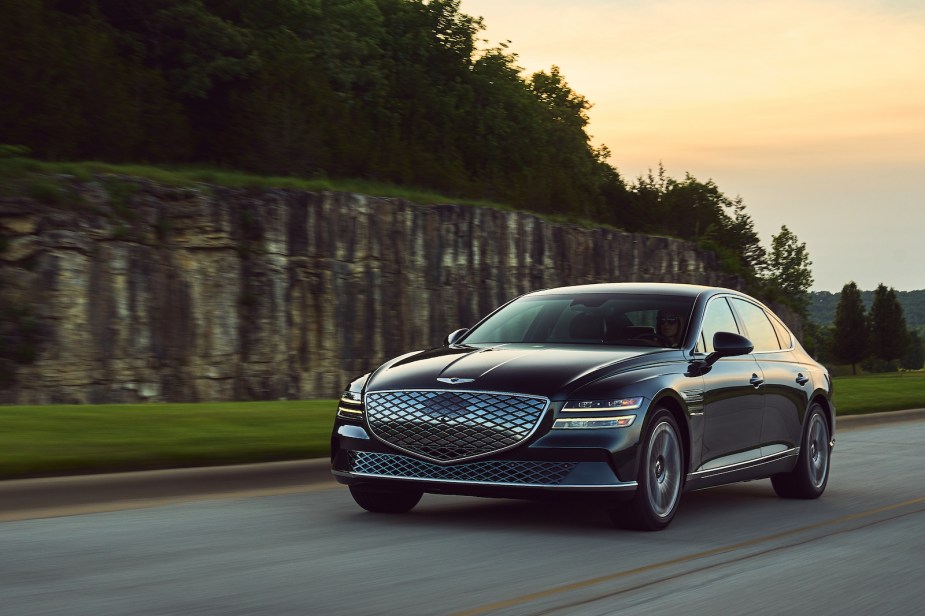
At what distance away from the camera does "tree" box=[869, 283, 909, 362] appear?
152000 mm

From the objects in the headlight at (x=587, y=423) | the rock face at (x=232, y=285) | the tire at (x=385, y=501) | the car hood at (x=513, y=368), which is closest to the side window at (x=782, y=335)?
the car hood at (x=513, y=368)

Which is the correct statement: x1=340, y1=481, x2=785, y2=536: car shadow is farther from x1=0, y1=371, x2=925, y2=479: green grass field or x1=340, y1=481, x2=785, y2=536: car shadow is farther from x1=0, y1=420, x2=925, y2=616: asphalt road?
x1=0, y1=371, x2=925, y2=479: green grass field

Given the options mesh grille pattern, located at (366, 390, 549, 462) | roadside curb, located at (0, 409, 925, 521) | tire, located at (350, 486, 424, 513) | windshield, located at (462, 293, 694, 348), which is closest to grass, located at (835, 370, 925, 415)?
windshield, located at (462, 293, 694, 348)

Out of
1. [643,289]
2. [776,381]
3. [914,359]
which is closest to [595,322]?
[643,289]

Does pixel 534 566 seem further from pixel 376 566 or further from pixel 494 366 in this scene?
pixel 494 366

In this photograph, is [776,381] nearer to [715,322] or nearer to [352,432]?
[715,322]

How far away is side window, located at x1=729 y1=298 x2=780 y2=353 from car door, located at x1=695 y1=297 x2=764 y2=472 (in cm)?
25

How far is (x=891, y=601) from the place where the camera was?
6355mm

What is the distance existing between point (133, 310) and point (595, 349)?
1187 inches

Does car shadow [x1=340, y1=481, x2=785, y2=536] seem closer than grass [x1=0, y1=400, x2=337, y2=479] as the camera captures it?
Yes

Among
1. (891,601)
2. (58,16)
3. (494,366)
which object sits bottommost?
(891,601)

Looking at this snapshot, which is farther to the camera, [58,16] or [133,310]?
[58,16]

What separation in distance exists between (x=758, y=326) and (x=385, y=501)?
3.51 m

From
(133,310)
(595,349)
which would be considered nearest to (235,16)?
(133,310)
